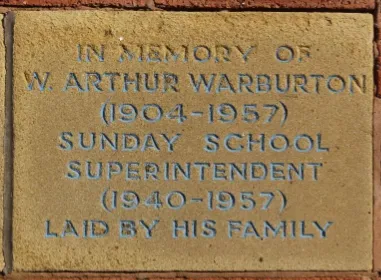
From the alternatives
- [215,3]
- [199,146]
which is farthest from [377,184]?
[215,3]

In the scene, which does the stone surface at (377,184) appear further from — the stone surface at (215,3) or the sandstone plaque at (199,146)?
the stone surface at (215,3)

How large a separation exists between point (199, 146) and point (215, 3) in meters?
0.72

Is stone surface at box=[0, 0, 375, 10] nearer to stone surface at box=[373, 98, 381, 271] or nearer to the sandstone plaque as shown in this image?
the sandstone plaque

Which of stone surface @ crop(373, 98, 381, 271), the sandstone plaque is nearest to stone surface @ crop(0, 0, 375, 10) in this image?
the sandstone plaque

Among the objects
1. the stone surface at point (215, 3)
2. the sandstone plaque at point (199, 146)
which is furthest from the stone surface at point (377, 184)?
the stone surface at point (215, 3)

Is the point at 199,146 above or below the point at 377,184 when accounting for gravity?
above

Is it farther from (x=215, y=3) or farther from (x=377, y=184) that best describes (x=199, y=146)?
(x=377, y=184)

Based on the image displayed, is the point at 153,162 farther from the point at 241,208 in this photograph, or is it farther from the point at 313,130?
the point at 313,130

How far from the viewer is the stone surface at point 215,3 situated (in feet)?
8.81

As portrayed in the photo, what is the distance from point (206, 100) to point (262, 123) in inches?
11.6

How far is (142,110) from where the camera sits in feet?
8.76

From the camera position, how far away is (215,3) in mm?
2703

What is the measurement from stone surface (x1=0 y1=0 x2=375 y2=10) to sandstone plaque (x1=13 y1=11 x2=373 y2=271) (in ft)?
0.18

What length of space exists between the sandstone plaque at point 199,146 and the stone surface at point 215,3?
55 mm
